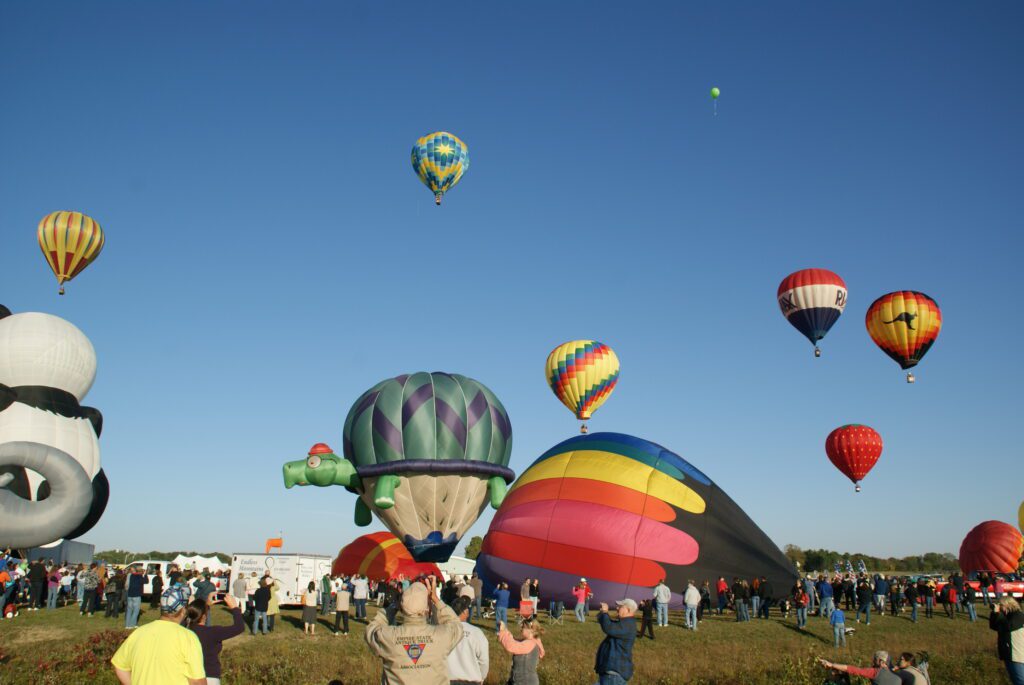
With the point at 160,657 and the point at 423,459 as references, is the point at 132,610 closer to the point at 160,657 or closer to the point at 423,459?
the point at 423,459

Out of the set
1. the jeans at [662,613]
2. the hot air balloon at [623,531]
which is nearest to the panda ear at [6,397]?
the hot air balloon at [623,531]

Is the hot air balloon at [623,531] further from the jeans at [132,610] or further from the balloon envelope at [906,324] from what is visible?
the balloon envelope at [906,324]

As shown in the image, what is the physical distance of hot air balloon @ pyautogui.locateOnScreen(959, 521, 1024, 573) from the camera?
3184cm

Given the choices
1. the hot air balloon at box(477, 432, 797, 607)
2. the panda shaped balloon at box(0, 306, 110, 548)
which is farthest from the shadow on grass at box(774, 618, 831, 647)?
the panda shaped balloon at box(0, 306, 110, 548)

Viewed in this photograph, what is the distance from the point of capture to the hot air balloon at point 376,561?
34312 millimetres

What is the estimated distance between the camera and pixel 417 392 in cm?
2388

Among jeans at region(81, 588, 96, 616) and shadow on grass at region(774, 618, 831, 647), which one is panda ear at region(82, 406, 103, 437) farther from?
shadow on grass at region(774, 618, 831, 647)

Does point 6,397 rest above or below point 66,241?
below

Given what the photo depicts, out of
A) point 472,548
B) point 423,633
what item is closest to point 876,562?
point 472,548

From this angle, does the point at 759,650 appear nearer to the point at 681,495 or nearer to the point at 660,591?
the point at 660,591

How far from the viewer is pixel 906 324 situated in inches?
1093

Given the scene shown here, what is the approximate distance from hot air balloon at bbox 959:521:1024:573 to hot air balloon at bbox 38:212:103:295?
37.6 meters

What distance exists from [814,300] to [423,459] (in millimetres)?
14270

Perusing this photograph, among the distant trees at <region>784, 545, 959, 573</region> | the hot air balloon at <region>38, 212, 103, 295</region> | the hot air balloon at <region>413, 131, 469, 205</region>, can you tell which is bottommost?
the distant trees at <region>784, 545, 959, 573</region>
